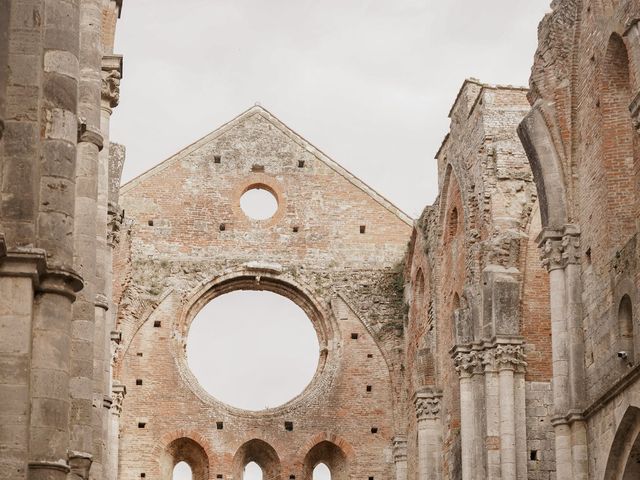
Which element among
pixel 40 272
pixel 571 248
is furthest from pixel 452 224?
pixel 40 272

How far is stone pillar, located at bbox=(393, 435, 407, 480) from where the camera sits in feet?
92.8

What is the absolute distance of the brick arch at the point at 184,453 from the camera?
92.4 feet

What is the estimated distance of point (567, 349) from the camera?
688 inches

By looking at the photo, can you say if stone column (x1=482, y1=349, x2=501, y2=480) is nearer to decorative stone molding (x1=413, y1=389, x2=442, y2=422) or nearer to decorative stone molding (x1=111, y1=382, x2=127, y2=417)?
decorative stone molding (x1=413, y1=389, x2=442, y2=422)

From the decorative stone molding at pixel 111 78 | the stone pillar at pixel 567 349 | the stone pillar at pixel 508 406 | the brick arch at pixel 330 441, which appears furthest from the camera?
the brick arch at pixel 330 441

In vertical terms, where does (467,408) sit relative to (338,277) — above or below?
below

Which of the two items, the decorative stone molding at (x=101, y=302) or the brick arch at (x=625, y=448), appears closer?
the decorative stone molding at (x=101, y=302)

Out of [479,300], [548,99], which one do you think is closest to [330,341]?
[479,300]

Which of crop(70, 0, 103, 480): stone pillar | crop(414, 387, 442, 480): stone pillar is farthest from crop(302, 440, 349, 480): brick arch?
crop(70, 0, 103, 480): stone pillar

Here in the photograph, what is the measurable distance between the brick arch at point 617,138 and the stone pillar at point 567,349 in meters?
1.09

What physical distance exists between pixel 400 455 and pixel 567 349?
11.4 meters

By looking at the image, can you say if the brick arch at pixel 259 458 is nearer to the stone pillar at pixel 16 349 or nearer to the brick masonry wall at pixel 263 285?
the brick masonry wall at pixel 263 285

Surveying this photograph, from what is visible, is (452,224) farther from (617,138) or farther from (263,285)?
(617,138)

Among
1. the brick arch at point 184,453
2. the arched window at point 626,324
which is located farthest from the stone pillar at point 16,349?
the brick arch at point 184,453
